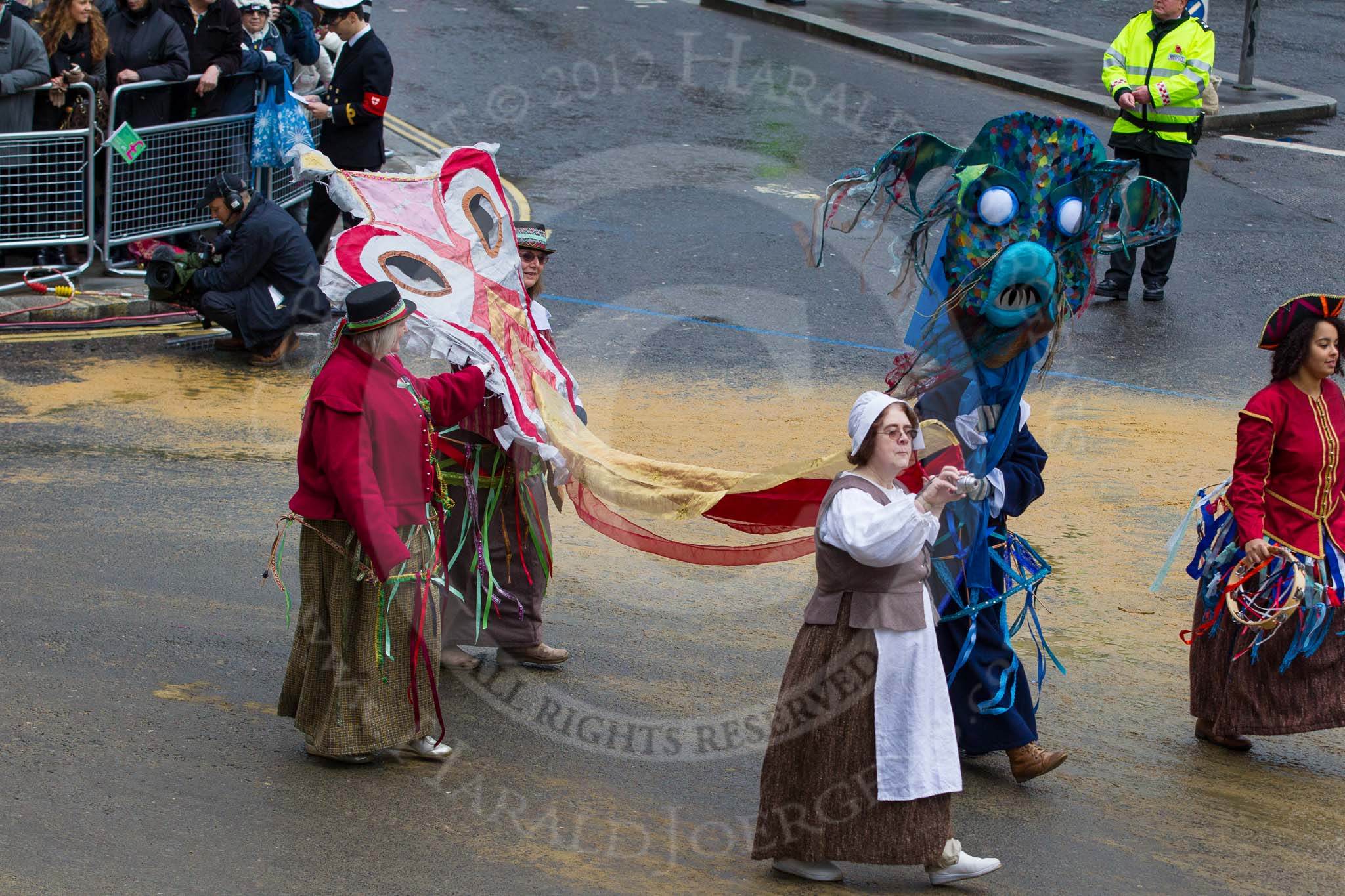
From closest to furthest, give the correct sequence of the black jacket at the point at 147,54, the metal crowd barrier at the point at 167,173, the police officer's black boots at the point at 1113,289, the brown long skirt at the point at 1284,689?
the brown long skirt at the point at 1284,689
the metal crowd barrier at the point at 167,173
the black jacket at the point at 147,54
the police officer's black boots at the point at 1113,289

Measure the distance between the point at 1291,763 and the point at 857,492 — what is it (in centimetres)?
244

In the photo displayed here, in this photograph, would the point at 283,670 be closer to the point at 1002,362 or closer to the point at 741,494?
the point at 741,494

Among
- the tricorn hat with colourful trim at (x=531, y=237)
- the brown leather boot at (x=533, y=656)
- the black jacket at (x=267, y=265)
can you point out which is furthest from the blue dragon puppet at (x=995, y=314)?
the black jacket at (x=267, y=265)

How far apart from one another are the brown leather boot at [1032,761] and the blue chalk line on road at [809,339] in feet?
16.6

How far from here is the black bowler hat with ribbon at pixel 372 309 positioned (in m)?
5.10

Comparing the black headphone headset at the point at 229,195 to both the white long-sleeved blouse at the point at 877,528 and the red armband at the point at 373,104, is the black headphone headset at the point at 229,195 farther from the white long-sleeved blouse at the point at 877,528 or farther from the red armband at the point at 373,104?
the white long-sleeved blouse at the point at 877,528

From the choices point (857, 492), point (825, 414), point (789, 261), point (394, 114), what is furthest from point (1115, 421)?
point (394, 114)

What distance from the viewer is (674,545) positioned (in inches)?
220

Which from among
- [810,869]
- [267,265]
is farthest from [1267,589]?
[267,265]

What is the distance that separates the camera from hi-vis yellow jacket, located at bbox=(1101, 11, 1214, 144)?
11.3 m

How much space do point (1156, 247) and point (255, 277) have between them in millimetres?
6563

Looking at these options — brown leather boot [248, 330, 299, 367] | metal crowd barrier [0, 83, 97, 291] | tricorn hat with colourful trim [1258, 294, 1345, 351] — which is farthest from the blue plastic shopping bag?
tricorn hat with colourful trim [1258, 294, 1345, 351]

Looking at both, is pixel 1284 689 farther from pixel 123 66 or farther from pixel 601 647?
pixel 123 66

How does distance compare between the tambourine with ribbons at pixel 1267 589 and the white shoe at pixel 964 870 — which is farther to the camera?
the tambourine with ribbons at pixel 1267 589
